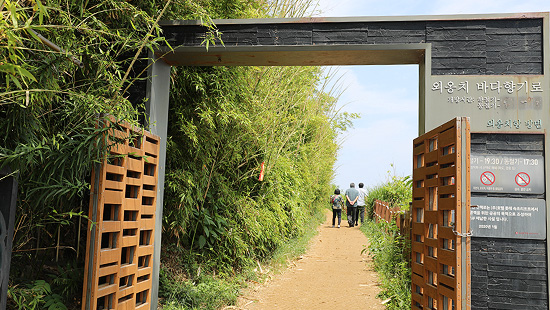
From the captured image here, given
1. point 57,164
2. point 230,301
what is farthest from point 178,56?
point 230,301

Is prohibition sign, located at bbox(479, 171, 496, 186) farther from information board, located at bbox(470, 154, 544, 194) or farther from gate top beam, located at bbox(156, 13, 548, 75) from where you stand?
gate top beam, located at bbox(156, 13, 548, 75)

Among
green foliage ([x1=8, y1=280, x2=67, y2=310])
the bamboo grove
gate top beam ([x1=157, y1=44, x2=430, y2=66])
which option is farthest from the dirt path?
gate top beam ([x1=157, y1=44, x2=430, y2=66])

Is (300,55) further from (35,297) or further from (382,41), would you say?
(35,297)

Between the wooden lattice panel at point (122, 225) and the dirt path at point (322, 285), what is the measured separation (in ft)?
5.79

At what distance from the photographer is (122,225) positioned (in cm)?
385

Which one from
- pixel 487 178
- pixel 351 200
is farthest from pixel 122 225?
pixel 351 200

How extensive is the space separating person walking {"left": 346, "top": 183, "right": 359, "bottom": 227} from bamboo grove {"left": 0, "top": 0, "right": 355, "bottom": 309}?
525 centimetres

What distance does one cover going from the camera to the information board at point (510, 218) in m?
4.21

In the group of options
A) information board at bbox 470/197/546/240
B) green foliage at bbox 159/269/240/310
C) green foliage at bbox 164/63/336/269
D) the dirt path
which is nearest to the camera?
information board at bbox 470/197/546/240

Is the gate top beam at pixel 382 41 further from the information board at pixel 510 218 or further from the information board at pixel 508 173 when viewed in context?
the information board at pixel 510 218

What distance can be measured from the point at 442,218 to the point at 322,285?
3.69 metres

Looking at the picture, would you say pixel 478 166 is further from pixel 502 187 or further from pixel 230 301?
pixel 230 301

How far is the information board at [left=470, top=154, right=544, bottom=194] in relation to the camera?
4246mm

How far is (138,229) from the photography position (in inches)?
167
